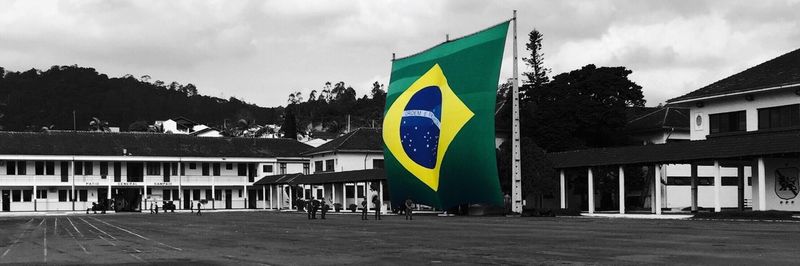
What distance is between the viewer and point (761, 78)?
49688 mm

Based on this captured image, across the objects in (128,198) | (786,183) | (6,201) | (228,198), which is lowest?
(228,198)

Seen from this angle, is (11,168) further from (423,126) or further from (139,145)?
(423,126)

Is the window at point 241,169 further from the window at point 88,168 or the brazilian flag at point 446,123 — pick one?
the brazilian flag at point 446,123

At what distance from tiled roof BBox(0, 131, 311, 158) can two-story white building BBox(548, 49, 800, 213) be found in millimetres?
52900

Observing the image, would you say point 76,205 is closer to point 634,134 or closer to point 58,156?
point 58,156

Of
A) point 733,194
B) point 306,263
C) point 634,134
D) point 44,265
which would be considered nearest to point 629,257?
point 306,263

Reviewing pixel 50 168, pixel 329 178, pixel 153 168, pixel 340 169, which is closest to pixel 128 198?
pixel 153 168

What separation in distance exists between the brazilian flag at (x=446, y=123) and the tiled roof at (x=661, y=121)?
31465mm

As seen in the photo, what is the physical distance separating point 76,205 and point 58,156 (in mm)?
5464

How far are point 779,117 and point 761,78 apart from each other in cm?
243

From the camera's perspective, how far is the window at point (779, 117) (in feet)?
156

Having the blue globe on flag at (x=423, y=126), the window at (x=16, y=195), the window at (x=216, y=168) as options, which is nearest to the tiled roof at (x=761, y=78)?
the blue globe on flag at (x=423, y=126)

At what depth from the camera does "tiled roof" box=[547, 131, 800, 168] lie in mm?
41500

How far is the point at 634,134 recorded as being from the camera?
80.8m
